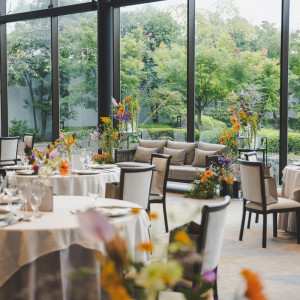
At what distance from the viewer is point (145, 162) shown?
938 cm

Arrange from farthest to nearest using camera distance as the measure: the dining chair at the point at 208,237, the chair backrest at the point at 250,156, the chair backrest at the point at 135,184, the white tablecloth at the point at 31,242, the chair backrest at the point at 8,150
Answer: the chair backrest at the point at 8,150
the chair backrest at the point at 250,156
the chair backrest at the point at 135,184
the white tablecloth at the point at 31,242
the dining chair at the point at 208,237

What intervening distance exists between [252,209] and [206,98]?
4270mm

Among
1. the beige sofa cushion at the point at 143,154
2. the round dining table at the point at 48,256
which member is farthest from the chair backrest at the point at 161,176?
the beige sofa cushion at the point at 143,154

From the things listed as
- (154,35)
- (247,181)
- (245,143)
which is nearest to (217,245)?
(247,181)

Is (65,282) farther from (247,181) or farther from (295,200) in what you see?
(295,200)

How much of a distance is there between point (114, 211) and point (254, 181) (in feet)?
8.00

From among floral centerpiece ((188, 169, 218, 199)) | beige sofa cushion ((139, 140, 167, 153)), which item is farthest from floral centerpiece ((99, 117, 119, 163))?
floral centerpiece ((188, 169, 218, 199))

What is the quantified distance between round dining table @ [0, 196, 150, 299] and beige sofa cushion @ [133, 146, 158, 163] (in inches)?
247

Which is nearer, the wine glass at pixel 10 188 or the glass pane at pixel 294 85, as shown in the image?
the wine glass at pixel 10 188

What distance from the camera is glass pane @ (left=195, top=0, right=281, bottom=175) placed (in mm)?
8383

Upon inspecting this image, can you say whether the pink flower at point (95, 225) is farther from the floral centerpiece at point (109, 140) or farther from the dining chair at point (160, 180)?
the floral centerpiece at point (109, 140)

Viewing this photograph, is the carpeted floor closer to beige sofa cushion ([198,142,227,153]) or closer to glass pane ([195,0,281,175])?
beige sofa cushion ([198,142,227,153])

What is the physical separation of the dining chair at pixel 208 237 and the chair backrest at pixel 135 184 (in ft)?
5.98

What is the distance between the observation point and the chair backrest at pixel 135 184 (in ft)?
14.9
